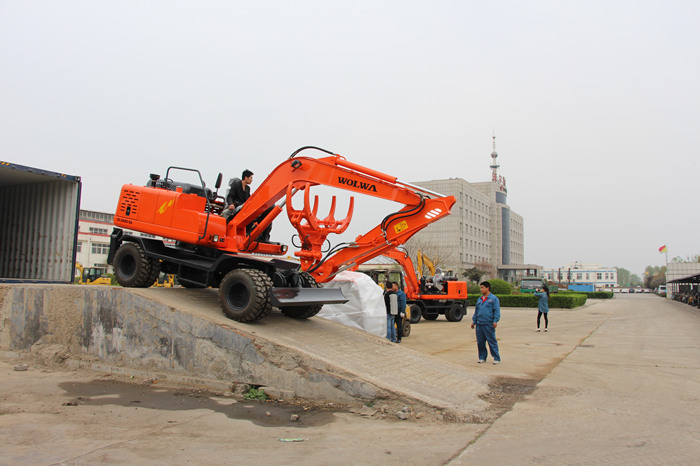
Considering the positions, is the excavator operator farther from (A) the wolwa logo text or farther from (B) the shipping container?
(B) the shipping container

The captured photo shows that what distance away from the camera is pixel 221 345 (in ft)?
24.6

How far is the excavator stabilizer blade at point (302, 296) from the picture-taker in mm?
8086

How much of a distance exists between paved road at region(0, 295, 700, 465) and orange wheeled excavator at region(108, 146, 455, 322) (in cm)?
212

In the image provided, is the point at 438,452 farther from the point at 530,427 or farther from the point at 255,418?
the point at 255,418

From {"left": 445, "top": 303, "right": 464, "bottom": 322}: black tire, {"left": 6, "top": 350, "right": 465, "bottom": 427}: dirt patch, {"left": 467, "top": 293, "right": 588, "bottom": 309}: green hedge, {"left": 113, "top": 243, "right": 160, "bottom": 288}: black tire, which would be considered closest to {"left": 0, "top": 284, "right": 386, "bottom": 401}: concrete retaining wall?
{"left": 6, "top": 350, "right": 465, "bottom": 427}: dirt patch

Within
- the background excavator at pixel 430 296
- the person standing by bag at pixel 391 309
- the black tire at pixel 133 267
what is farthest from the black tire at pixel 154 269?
the background excavator at pixel 430 296

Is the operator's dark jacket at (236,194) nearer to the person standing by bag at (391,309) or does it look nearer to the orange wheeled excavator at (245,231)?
the orange wheeled excavator at (245,231)

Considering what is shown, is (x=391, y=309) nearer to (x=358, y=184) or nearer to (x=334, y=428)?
(x=358, y=184)

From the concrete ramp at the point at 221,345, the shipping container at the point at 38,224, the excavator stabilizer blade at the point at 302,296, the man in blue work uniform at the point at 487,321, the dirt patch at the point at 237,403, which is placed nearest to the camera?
the dirt patch at the point at 237,403

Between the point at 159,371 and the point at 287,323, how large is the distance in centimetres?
221

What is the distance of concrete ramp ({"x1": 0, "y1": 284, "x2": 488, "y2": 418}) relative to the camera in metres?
6.73

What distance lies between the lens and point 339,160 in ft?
29.5

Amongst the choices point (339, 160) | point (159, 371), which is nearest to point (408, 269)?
point (339, 160)

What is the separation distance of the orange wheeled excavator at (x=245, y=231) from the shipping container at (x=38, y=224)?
2413mm
